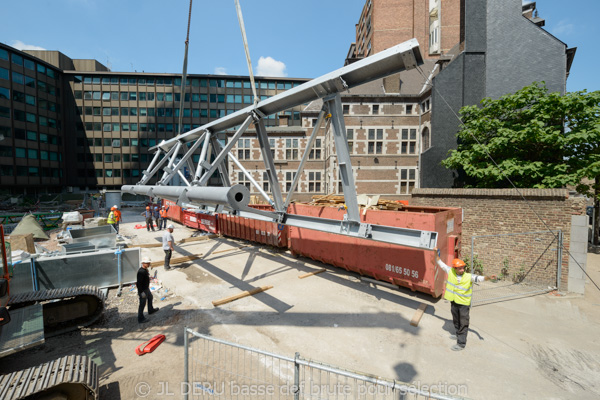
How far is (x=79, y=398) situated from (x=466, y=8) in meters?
22.2

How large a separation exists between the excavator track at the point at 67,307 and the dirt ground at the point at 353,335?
279mm

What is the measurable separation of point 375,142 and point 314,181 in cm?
734

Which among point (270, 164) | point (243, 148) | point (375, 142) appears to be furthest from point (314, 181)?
point (270, 164)

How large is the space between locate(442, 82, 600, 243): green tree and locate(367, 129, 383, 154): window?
10.2m

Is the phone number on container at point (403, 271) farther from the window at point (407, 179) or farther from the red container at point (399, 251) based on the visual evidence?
the window at point (407, 179)

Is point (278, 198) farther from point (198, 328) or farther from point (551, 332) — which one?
point (551, 332)

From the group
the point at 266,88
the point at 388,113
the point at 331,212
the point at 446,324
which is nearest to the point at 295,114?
the point at 266,88

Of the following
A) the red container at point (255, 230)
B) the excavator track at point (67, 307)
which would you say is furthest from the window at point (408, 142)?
the excavator track at point (67, 307)

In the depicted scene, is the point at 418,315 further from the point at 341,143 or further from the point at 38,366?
the point at 38,366

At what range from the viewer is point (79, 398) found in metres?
3.86

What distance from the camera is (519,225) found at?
10133mm

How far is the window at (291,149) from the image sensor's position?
1109 inches

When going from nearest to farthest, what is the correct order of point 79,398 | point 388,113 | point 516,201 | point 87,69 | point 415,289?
point 79,398, point 415,289, point 516,201, point 388,113, point 87,69

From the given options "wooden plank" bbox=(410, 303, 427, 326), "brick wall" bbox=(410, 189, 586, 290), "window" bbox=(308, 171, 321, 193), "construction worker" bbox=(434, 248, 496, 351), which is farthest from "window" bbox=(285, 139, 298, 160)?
"construction worker" bbox=(434, 248, 496, 351)
